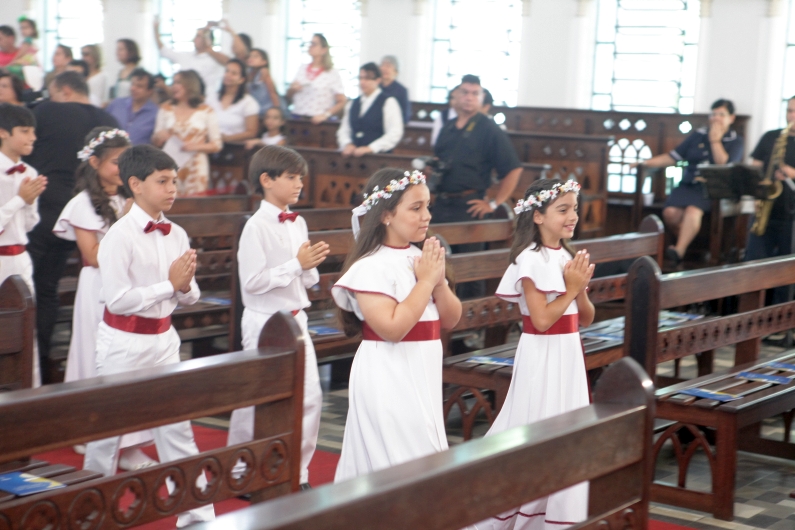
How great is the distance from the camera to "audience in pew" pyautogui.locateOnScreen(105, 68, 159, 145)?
9.80 meters

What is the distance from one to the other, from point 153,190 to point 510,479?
227cm

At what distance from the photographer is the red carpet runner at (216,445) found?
165 inches

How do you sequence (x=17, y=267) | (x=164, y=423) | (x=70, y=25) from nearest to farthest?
(x=164, y=423) < (x=17, y=267) < (x=70, y=25)

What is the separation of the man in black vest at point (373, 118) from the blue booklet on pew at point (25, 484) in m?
6.70

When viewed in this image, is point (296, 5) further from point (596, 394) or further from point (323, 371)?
point (596, 394)

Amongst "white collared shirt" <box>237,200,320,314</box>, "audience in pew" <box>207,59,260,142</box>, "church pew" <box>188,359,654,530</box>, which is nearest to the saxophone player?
"audience in pew" <box>207,59,260,142</box>

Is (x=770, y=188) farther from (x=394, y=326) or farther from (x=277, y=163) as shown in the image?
(x=394, y=326)

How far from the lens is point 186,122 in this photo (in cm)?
935

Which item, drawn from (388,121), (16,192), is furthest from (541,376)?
(388,121)

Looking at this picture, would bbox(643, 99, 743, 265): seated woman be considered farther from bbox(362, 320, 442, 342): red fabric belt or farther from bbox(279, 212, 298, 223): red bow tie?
bbox(362, 320, 442, 342): red fabric belt

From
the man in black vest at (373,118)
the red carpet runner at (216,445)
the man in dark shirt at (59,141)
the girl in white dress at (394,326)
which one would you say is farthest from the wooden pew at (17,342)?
the man in black vest at (373,118)

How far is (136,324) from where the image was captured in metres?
3.84

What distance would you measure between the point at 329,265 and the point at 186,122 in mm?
2472

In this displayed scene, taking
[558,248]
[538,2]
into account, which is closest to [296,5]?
[538,2]
